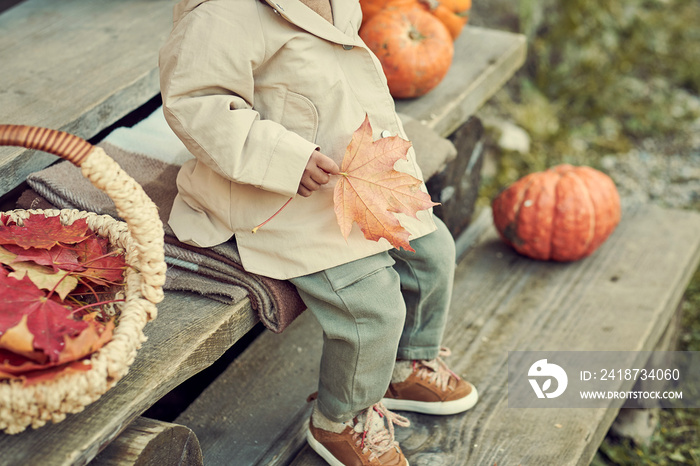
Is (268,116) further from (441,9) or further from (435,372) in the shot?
(441,9)

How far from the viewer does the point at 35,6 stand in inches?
100.0

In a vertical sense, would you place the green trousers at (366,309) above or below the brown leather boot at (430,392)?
above

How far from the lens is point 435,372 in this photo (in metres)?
1.86

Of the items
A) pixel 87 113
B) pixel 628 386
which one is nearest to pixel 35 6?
pixel 87 113

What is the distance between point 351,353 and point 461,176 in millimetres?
1215

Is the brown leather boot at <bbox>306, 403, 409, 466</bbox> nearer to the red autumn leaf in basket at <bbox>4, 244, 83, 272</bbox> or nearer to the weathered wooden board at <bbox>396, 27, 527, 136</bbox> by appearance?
the red autumn leaf in basket at <bbox>4, 244, 83, 272</bbox>

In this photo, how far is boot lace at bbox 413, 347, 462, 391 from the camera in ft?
6.03

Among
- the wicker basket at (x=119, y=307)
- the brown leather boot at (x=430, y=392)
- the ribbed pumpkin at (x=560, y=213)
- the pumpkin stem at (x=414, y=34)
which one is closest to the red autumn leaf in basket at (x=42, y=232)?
the wicker basket at (x=119, y=307)

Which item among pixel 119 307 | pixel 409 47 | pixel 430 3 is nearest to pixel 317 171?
pixel 119 307

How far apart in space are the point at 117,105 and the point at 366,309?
1062 millimetres

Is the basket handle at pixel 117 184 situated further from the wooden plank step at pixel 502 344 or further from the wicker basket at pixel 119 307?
the wooden plank step at pixel 502 344

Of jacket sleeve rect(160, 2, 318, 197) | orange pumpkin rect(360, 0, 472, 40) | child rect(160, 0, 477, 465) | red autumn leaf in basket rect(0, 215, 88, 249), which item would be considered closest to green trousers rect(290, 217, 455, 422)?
child rect(160, 0, 477, 465)

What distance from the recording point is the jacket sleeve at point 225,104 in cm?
134

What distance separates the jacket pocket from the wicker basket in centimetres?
39
